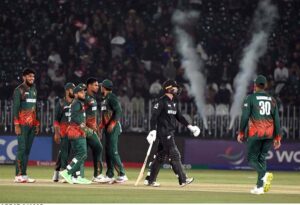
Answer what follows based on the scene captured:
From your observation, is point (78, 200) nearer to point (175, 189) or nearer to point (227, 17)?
point (175, 189)

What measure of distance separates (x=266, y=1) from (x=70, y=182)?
19.0m

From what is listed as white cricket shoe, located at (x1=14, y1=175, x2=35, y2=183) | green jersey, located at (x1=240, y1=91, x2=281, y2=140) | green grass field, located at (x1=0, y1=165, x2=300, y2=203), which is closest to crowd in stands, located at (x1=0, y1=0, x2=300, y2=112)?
green grass field, located at (x1=0, y1=165, x2=300, y2=203)

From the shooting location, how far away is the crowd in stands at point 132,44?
37.4 m

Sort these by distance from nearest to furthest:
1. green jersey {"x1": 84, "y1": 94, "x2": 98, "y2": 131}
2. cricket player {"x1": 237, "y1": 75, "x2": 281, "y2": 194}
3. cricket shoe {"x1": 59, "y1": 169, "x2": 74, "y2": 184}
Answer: cricket player {"x1": 237, "y1": 75, "x2": 281, "y2": 194} < cricket shoe {"x1": 59, "y1": 169, "x2": 74, "y2": 184} < green jersey {"x1": 84, "y1": 94, "x2": 98, "y2": 131}

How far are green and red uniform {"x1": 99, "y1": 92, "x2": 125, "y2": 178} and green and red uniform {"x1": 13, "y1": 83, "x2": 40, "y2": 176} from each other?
1749 millimetres

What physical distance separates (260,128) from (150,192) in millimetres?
2619

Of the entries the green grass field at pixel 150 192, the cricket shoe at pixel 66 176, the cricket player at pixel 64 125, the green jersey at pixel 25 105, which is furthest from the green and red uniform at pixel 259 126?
the green jersey at pixel 25 105

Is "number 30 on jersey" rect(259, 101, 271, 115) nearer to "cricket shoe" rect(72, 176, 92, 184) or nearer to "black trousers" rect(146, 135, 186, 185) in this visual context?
"black trousers" rect(146, 135, 186, 185)

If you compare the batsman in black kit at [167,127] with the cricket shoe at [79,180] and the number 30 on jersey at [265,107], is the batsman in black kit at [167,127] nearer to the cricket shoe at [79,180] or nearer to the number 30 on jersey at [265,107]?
the cricket shoe at [79,180]

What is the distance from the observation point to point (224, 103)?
36.5 metres

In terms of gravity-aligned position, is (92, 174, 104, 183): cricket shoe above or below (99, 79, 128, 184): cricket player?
below

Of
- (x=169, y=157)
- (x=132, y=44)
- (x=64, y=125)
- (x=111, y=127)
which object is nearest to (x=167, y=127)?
(x=169, y=157)

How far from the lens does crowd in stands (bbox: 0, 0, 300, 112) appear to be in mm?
37406

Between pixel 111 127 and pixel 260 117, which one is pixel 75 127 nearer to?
pixel 111 127
